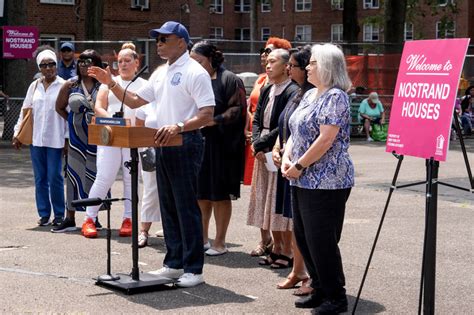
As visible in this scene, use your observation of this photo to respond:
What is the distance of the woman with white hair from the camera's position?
1045 centimetres

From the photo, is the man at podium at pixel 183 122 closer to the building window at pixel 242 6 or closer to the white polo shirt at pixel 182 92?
the white polo shirt at pixel 182 92

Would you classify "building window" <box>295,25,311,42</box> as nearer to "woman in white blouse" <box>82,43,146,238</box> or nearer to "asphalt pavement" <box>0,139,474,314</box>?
"asphalt pavement" <box>0,139,474,314</box>

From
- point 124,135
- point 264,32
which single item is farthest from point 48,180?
point 264,32

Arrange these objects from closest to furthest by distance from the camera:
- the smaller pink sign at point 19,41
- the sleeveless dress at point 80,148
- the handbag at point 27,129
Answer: the sleeveless dress at point 80,148 → the handbag at point 27,129 → the smaller pink sign at point 19,41

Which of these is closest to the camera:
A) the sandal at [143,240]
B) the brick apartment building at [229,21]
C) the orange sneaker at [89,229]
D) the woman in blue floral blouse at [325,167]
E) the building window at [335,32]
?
the woman in blue floral blouse at [325,167]

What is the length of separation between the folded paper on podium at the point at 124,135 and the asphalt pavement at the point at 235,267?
117 cm

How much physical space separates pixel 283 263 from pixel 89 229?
2480 mm

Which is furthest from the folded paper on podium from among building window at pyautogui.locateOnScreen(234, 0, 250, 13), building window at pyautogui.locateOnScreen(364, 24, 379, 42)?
building window at pyautogui.locateOnScreen(234, 0, 250, 13)

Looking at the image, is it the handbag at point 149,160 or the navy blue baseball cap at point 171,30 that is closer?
the handbag at point 149,160

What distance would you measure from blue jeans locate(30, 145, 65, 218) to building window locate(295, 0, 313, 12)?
6208cm

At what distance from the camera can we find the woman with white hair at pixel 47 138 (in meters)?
10.5

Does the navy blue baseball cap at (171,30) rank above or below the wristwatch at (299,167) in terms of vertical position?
above

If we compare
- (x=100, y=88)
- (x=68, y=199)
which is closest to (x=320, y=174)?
(x=100, y=88)

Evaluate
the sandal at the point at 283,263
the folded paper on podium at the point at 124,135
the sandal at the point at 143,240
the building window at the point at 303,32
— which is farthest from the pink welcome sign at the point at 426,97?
the building window at the point at 303,32
